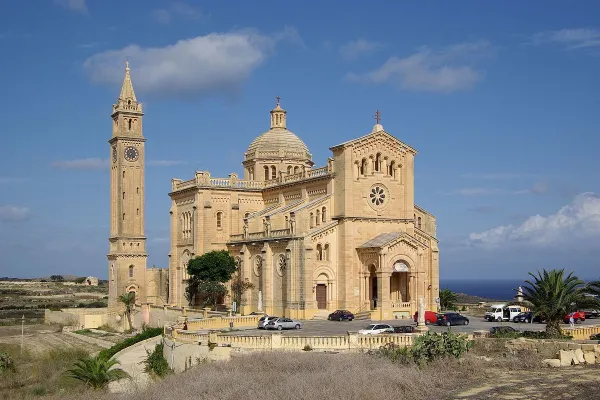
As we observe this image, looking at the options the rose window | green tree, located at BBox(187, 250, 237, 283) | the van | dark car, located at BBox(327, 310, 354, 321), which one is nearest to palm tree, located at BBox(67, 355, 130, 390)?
dark car, located at BBox(327, 310, 354, 321)

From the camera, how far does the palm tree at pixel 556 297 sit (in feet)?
141

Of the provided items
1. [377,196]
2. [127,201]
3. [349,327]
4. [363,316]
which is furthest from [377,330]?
[127,201]

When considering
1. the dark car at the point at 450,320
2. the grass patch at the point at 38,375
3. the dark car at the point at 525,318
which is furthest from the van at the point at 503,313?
the grass patch at the point at 38,375

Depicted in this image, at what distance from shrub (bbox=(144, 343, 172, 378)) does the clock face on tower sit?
35.4 metres

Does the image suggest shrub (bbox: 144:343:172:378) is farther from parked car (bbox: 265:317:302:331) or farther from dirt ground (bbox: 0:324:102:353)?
dirt ground (bbox: 0:324:102:353)

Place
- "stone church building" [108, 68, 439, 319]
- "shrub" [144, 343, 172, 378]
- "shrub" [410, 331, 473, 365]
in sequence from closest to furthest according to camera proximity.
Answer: "shrub" [410, 331, 473, 365]
"shrub" [144, 343, 172, 378]
"stone church building" [108, 68, 439, 319]

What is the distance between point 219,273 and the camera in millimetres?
66188

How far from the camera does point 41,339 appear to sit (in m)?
74.6

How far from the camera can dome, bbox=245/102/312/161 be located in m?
77.8

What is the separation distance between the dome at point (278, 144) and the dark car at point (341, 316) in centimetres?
2492

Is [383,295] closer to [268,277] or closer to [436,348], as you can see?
[268,277]

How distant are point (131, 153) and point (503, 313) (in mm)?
40548

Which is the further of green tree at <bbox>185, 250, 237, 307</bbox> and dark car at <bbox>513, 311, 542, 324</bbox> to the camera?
green tree at <bbox>185, 250, 237, 307</bbox>

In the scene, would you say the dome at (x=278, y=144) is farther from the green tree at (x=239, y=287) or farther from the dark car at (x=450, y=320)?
the dark car at (x=450, y=320)
